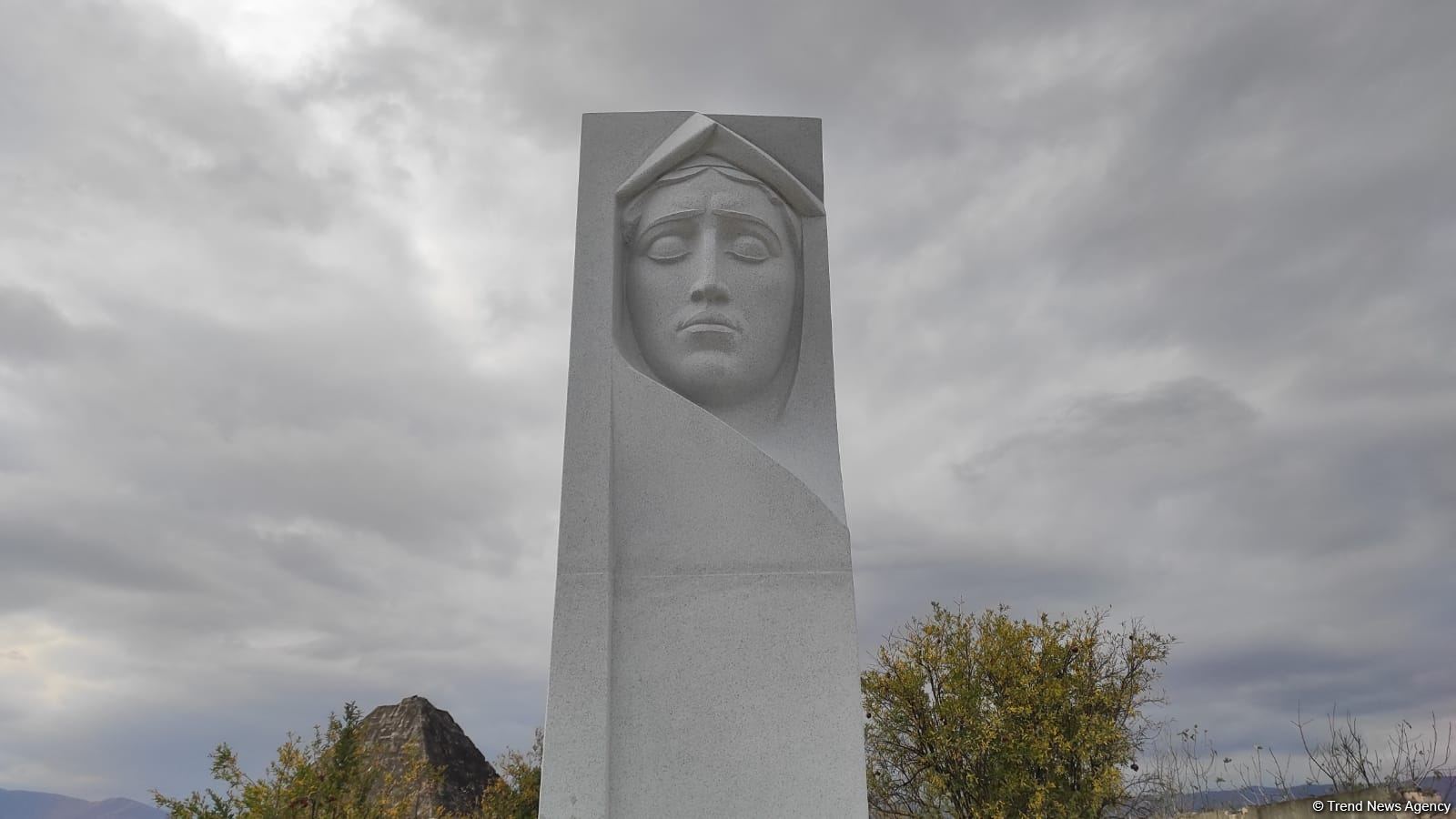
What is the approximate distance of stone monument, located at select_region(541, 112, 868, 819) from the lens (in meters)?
4.39

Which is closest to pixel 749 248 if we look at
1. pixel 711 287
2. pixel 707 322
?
pixel 711 287

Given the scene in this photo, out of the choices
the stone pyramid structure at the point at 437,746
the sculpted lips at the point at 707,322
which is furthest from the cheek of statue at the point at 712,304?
the stone pyramid structure at the point at 437,746

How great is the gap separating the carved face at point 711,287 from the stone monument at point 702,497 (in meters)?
0.01

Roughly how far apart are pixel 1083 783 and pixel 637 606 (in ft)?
36.7

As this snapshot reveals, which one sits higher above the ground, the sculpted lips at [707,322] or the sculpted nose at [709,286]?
the sculpted nose at [709,286]

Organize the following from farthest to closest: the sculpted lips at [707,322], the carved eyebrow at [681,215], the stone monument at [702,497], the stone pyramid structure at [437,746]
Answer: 1. the stone pyramid structure at [437,746]
2. the carved eyebrow at [681,215]
3. the sculpted lips at [707,322]
4. the stone monument at [702,497]

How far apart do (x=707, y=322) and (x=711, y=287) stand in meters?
0.20

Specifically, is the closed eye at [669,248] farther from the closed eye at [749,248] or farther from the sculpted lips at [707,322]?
the sculpted lips at [707,322]

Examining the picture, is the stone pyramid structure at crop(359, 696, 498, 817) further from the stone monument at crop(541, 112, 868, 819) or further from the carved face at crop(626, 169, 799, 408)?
the carved face at crop(626, 169, 799, 408)

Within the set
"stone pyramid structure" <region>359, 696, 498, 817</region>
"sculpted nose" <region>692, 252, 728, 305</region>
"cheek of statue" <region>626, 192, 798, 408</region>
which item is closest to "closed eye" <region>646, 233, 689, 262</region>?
"cheek of statue" <region>626, 192, 798, 408</region>

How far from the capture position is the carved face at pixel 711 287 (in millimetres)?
5246

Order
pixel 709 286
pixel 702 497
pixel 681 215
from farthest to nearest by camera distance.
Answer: pixel 681 215, pixel 709 286, pixel 702 497

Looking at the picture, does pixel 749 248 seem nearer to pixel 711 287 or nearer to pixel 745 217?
pixel 745 217

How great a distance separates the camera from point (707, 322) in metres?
5.23
